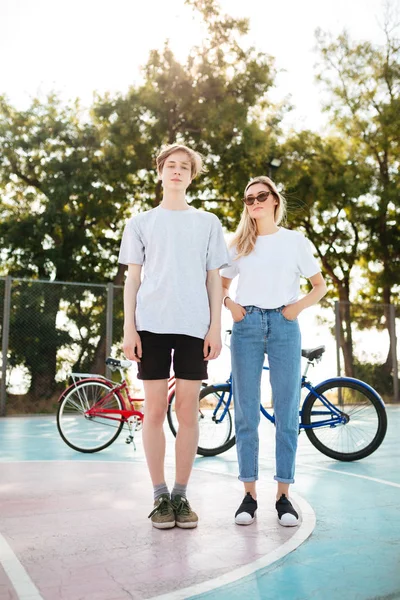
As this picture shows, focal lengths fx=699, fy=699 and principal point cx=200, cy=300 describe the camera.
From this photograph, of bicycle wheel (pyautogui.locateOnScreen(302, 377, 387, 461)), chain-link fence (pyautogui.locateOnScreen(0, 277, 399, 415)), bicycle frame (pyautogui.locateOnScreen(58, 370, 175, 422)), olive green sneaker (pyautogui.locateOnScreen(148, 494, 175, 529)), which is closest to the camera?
olive green sneaker (pyautogui.locateOnScreen(148, 494, 175, 529))

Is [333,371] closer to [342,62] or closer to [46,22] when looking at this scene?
[46,22]

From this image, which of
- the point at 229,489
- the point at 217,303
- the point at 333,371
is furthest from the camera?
the point at 333,371

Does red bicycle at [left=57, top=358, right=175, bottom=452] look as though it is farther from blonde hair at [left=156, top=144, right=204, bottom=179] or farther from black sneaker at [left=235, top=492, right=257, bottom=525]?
blonde hair at [left=156, top=144, right=204, bottom=179]

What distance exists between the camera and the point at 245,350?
367cm

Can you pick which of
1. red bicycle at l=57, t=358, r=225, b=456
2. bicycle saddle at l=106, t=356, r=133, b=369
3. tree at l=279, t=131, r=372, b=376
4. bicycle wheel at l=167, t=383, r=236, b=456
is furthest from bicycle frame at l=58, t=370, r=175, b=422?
tree at l=279, t=131, r=372, b=376

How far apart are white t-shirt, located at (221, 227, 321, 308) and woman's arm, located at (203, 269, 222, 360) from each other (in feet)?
0.56

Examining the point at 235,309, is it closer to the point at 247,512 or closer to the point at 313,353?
the point at 247,512

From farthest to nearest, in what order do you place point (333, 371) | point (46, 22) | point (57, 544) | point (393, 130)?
point (393, 130), point (46, 22), point (333, 371), point (57, 544)

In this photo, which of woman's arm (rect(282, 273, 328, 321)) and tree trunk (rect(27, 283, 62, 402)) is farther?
tree trunk (rect(27, 283, 62, 402))

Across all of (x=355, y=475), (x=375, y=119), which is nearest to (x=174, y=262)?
(x=355, y=475)

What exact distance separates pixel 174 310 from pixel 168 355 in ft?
0.78

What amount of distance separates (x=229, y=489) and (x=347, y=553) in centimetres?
158

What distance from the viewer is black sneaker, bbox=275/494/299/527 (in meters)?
3.47

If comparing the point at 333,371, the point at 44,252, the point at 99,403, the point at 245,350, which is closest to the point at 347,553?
the point at 245,350
